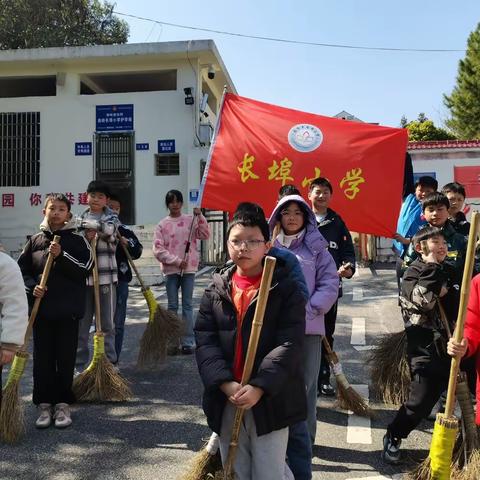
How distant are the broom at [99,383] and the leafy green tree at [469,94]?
30.0 meters

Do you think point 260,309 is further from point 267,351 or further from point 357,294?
point 357,294

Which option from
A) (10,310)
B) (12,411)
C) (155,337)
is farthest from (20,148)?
(10,310)

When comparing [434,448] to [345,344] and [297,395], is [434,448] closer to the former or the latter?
[297,395]

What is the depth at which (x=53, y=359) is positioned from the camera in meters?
3.83

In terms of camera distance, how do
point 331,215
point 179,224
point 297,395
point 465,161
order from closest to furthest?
1. point 297,395
2. point 331,215
3. point 179,224
4. point 465,161

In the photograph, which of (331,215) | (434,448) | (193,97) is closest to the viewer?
(434,448)

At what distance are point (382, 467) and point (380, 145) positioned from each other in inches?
103

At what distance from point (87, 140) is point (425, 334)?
434 inches

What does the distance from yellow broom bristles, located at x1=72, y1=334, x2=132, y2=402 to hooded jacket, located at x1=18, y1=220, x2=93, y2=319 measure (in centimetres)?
55

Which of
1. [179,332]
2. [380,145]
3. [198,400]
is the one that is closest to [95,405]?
[198,400]

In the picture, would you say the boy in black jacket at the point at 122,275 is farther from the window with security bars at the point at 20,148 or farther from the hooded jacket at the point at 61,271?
the window with security bars at the point at 20,148

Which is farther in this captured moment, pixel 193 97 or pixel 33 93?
pixel 33 93

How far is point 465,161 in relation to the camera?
1314 cm

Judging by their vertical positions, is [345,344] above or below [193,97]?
below
